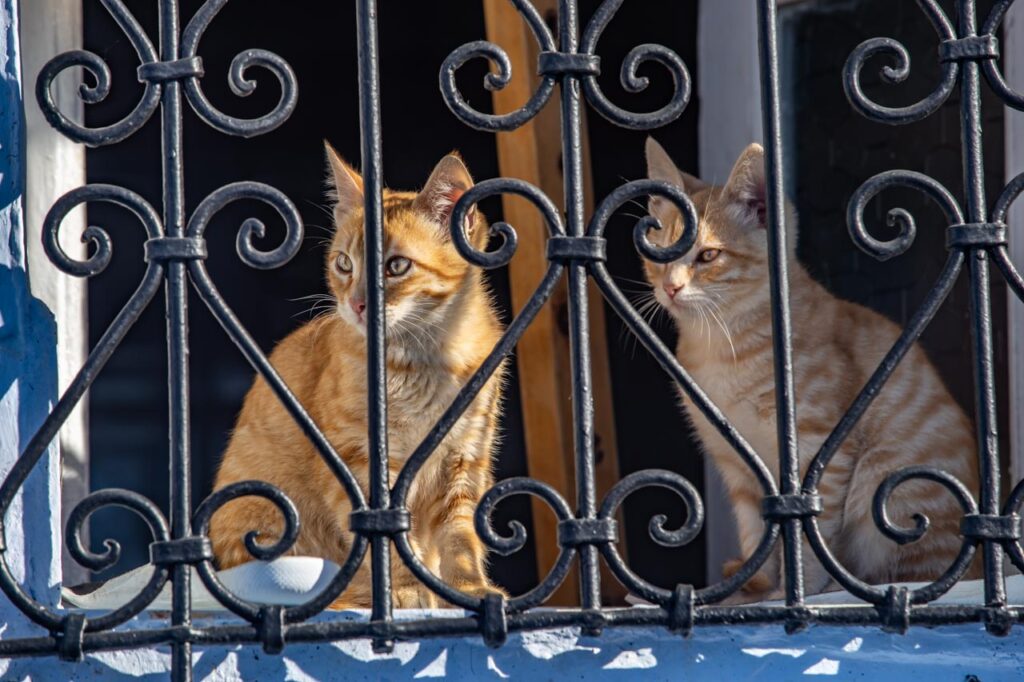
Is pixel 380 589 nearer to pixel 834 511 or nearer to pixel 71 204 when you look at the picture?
pixel 71 204

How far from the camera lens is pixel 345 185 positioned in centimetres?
356

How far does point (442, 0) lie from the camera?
181 inches

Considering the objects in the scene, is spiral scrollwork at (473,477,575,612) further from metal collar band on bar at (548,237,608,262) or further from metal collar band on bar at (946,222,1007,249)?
metal collar band on bar at (946,222,1007,249)

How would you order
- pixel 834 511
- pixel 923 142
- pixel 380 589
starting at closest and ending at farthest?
pixel 380 589
pixel 834 511
pixel 923 142

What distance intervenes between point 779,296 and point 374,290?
0.67m

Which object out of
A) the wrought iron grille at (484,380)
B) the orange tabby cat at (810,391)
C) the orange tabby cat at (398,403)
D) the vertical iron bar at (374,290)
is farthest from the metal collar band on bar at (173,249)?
the orange tabby cat at (810,391)

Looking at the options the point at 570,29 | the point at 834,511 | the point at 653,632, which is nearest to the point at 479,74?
the point at 834,511

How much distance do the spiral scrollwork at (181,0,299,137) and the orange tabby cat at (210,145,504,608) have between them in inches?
44.2

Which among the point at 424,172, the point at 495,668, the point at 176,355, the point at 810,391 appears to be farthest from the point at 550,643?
the point at 424,172

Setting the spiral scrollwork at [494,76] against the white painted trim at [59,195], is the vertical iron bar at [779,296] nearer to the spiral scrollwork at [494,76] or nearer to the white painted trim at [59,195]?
the spiral scrollwork at [494,76]

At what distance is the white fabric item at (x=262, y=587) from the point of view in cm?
216

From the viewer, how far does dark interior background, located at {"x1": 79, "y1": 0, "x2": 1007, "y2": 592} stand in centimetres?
414

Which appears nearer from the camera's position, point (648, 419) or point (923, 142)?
point (923, 142)

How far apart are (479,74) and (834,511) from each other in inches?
86.6
